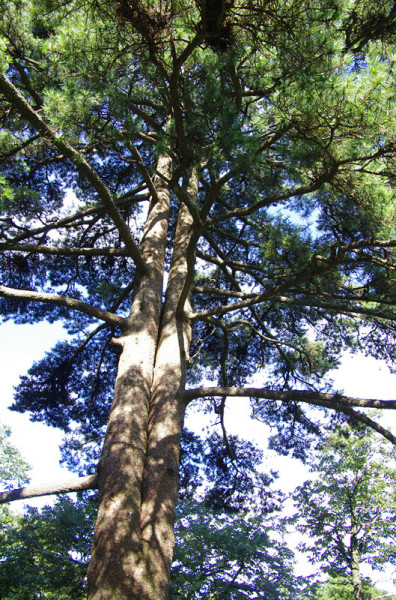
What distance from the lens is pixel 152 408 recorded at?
325cm

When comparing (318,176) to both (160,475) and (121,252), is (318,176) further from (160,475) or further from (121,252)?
(160,475)

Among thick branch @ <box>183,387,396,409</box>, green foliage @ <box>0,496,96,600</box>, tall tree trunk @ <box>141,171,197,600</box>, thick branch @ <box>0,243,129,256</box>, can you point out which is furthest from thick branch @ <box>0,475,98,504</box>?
green foliage @ <box>0,496,96,600</box>

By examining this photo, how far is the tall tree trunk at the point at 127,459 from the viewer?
2221 millimetres

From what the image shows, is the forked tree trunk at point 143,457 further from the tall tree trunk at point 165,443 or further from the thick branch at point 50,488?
the thick branch at point 50,488

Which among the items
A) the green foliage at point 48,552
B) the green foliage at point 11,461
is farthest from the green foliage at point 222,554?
the green foliage at point 11,461

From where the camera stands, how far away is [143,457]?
2.88 meters

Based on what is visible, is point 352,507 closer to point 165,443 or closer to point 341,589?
point 341,589

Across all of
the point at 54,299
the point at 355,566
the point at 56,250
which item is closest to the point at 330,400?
the point at 54,299

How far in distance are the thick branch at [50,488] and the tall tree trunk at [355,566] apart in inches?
419

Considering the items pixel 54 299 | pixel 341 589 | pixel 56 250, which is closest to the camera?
pixel 54 299

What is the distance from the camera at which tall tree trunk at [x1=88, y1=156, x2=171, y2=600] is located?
222 centimetres

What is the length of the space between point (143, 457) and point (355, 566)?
11169 millimetres

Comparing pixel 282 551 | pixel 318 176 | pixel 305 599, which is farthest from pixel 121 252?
pixel 305 599

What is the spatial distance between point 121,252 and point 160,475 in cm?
230
